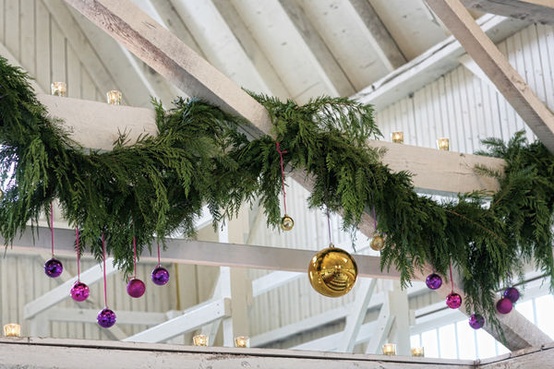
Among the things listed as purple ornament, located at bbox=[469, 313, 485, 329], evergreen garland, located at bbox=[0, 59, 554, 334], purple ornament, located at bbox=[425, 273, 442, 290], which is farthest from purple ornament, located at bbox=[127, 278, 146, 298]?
purple ornament, located at bbox=[469, 313, 485, 329]

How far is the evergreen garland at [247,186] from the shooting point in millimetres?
3377

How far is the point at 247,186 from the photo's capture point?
3.80 metres

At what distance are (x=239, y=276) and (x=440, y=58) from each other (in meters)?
1.69

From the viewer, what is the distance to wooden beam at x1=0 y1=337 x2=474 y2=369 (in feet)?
10.3

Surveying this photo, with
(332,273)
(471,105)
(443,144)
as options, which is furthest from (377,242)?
(471,105)

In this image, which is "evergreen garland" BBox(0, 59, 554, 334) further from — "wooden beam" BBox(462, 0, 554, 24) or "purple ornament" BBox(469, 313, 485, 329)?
"wooden beam" BBox(462, 0, 554, 24)

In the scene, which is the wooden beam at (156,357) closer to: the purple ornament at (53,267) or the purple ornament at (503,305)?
the purple ornament at (53,267)

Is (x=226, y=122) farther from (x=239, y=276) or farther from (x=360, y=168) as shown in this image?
(x=239, y=276)

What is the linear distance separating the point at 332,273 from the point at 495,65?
123 centimetres

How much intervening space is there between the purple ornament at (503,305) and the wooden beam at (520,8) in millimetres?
1169

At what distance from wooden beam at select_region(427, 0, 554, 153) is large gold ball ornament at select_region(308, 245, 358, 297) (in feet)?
3.68

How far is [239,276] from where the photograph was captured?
6117 millimetres

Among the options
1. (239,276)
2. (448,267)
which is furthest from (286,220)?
(239,276)

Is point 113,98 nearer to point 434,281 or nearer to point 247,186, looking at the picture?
point 247,186
